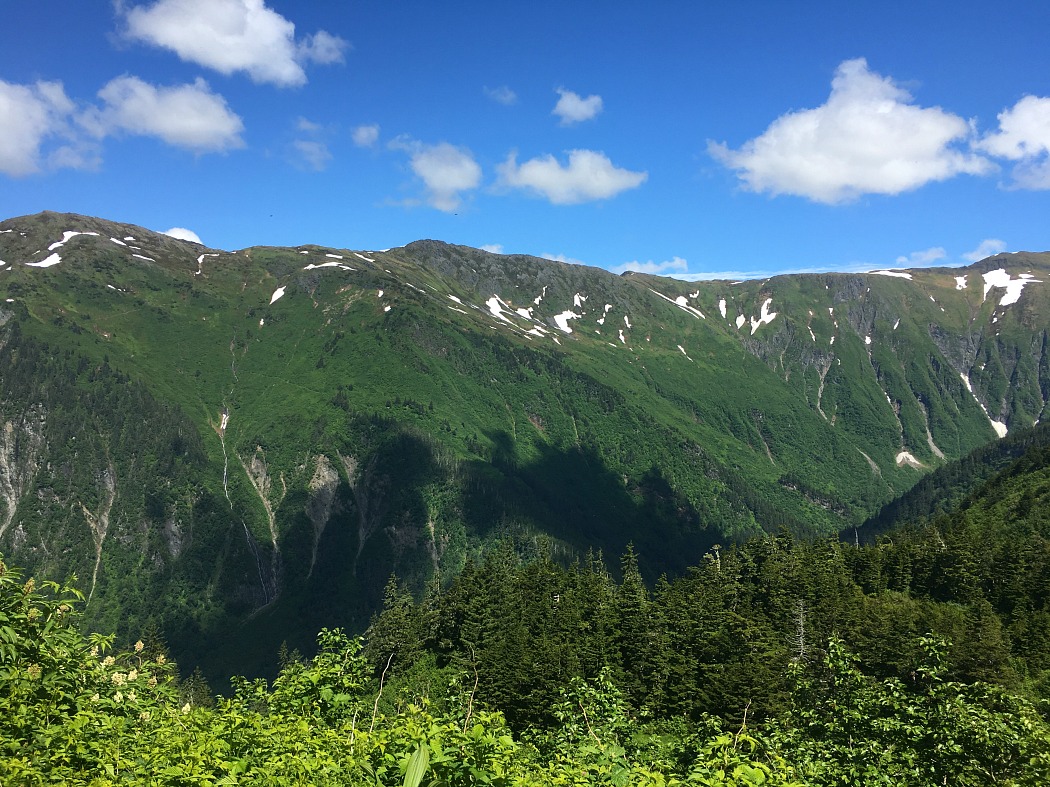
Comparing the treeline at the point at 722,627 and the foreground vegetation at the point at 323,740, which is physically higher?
the foreground vegetation at the point at 323,740

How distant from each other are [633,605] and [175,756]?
60.4 metres

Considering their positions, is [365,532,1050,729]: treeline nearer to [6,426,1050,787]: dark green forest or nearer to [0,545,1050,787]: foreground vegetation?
[6,426,1050,787]: dark green forest

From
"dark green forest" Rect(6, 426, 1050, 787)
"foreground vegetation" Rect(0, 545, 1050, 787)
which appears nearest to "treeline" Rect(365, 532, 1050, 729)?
"dark green forest" Rect(6, 426, 1050, 787)

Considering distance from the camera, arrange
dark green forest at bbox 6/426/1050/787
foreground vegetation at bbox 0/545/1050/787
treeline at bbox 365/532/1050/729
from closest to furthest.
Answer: foreground vegetation at bbox 0/545/1050/787 < dark green forest at bbox 6/426/1050/787 < treeline at bbox 365/532/1050/729

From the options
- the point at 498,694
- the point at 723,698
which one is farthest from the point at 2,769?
the point at 498,694

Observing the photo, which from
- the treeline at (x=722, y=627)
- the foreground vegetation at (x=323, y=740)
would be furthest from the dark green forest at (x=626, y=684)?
the treeline at (x=722, y=627)

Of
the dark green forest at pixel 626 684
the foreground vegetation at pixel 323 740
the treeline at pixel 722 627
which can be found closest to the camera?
the foreground vegetation at pixel 323 740

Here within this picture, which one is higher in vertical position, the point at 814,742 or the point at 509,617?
the point at 814,742

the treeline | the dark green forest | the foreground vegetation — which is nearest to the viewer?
the foreground vegetation

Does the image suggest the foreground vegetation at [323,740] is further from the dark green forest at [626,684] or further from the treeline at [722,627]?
the treeline at [722,627]

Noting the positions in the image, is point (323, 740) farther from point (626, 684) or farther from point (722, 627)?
point (722, 627)

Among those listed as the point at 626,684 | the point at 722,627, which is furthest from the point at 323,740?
the point at 722,627

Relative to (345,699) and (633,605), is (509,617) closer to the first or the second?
(633,605)

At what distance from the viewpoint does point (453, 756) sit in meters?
9.30
